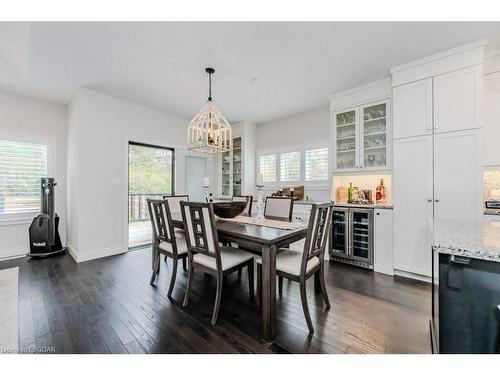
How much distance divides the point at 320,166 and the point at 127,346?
12.5 ft

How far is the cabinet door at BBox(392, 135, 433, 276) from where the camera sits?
263cm

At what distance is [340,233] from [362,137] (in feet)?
4.97

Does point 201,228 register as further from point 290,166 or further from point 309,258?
point 290,166

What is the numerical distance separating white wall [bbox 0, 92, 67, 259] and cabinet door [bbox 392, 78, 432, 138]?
560cm

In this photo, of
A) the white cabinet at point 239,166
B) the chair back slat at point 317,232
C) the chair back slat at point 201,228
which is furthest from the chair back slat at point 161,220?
the white cabinet at point 239,166

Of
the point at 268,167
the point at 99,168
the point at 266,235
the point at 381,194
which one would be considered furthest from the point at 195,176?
the point at 381,194

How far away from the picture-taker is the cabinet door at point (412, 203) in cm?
263

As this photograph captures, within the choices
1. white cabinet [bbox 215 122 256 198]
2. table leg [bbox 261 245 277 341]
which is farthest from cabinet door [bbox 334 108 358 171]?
table leg [bbox 261 245 277 341]

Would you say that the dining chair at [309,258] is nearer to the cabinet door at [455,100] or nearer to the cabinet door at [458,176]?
the cabinet door at [458,176]

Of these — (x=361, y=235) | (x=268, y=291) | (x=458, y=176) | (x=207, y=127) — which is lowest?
(x=268, y=291)

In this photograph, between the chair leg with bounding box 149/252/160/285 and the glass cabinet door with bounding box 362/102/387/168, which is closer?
the chair leg with bounding box 149/252/160/285

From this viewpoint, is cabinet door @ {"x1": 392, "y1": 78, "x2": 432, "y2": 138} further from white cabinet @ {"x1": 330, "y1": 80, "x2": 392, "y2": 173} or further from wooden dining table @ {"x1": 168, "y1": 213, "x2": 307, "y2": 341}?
wooden dining table @ {"x1": 168, "y1": 213, "x2": 307, "y2": 341}

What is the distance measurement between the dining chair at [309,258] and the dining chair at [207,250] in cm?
29

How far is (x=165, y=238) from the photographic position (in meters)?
2.56
